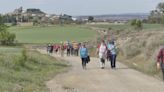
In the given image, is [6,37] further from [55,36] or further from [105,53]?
[105,53]

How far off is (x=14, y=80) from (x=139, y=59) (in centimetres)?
1583

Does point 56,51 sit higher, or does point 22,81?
point 22,81

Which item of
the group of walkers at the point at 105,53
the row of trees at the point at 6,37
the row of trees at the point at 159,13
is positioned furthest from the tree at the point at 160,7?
the group of walkers at the point at 105,53

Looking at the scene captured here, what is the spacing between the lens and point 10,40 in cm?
8456

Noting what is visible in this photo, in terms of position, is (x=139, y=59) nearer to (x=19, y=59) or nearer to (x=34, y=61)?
(x=34, y=61)

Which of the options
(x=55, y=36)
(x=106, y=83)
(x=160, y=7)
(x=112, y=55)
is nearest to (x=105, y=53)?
(x=112, y=55)

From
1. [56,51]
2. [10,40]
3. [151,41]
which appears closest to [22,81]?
[151,41]

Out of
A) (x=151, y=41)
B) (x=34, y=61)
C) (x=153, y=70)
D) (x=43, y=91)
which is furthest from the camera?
(x=151, y=41)

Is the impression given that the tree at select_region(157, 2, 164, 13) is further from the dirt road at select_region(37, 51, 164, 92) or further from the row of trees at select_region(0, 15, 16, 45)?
the dirt road at select_region(37, 51, 164, 92)

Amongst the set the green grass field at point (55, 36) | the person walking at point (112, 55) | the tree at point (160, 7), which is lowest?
the green grass field at point (55, 36)

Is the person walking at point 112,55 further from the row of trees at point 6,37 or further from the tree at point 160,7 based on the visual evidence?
the tree at point 160,7

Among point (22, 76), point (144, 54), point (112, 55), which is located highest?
point (22, 76)

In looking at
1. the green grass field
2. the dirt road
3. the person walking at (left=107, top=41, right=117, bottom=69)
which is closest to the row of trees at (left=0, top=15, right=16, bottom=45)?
the green grass field

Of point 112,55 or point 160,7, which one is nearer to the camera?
point 112,55
